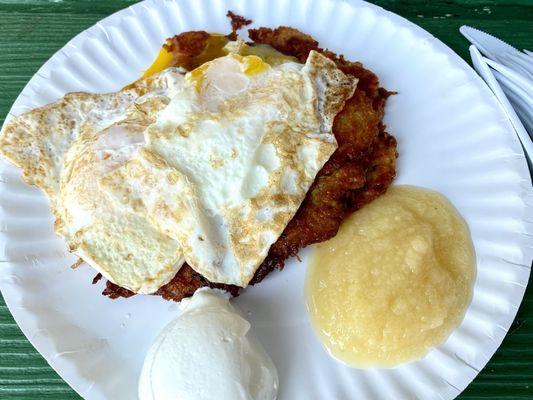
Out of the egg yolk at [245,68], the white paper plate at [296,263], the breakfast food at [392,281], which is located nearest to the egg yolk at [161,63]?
the white paper plate at [296,263]

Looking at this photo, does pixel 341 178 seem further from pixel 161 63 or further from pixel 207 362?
pixel 161 63

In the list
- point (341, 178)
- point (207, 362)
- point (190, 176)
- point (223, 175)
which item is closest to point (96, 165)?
point (190, 176)

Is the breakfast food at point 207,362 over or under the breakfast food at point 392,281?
under

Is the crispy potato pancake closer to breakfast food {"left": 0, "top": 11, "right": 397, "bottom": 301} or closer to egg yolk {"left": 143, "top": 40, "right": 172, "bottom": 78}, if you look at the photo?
breakfast food {"left": 0, "top": 11, "right": 397, "bottom": 301}

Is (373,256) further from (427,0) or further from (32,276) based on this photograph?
(427,0)

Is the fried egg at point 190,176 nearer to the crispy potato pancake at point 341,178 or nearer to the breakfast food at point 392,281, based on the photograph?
the crispy potato pancake at point 341,178

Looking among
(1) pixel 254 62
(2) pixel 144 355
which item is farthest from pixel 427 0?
(2) pixel 144 355

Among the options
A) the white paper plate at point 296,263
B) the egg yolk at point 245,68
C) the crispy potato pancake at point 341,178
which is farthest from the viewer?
the egg yolk at point 245,68
